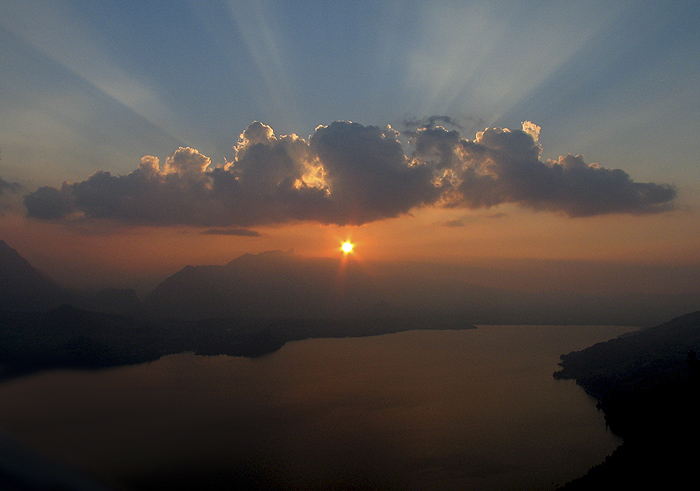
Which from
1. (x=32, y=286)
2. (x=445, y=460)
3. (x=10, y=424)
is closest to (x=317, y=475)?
(x=445, y=460)

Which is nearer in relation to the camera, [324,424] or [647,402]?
[647,402]

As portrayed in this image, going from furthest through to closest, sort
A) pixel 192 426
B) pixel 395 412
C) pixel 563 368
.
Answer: pixel 563 368 → pixel 395 412 → pixel 192 426

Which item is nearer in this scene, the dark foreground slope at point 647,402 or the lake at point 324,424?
the dark foreground slope at point 647,402

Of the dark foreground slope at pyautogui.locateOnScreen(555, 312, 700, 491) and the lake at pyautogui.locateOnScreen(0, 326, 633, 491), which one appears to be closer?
the dark foreground slope at pyautogui.locateOnScreen(555, 312, 700, 491)

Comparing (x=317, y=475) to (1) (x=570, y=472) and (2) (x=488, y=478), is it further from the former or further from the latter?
(1) (x=570, y=472)
